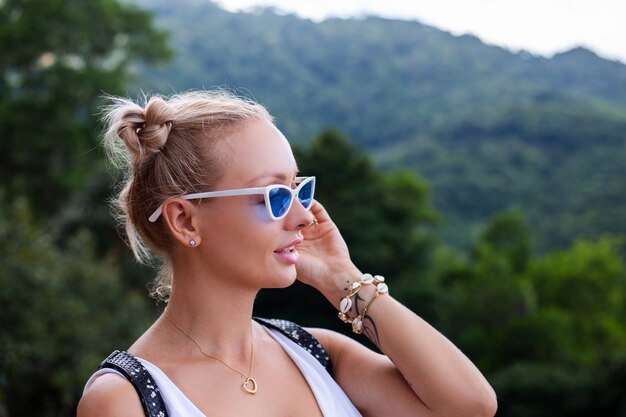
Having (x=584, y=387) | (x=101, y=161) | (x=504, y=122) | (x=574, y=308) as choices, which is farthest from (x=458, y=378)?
(x=504, y=122)

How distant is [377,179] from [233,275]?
24.3 metres

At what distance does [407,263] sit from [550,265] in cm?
1004

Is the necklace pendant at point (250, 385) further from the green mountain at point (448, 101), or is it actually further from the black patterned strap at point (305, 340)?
the green mountain at point (448, 101)

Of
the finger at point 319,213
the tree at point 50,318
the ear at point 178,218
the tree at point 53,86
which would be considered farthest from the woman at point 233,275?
the tree at point 53,86

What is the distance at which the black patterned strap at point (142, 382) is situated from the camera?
1.65 m

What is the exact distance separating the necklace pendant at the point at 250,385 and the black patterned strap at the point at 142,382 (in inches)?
8.8

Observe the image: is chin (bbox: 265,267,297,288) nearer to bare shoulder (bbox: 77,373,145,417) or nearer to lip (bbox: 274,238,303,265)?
lip (bbox: 274,238,303,265)

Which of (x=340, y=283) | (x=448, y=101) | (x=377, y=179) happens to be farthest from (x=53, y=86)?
(x=448, y=101)

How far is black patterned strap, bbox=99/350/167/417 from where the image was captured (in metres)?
1.65

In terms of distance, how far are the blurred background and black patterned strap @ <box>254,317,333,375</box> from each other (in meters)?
0.51

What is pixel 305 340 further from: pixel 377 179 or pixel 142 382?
pixel 377 179

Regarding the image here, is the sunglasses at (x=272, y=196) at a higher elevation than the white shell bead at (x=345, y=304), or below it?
higher

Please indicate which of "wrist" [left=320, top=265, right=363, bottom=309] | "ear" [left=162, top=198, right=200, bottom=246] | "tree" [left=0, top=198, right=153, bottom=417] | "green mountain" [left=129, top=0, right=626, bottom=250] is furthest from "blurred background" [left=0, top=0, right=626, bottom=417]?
"wrist" [left=320, top=265, right=363, bottom=309]

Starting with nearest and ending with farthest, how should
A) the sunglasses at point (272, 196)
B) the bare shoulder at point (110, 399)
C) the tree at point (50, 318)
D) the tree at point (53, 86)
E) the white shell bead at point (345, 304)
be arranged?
1. the bare shoulder at point (110, 399)
2. the sunglasses at point (272, 196)
3. the white shell bead at point (345, 304)
4. the tree at point (50, 318)
5. the tree at point (53, 86)
